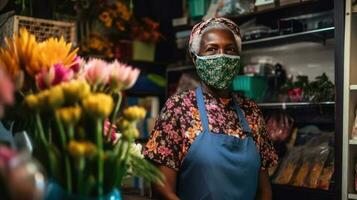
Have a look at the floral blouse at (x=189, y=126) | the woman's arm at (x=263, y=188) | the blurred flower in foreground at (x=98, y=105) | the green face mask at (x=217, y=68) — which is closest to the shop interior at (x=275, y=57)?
the floral blouse at (x=189, y=126)

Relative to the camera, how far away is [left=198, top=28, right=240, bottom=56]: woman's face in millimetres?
1786

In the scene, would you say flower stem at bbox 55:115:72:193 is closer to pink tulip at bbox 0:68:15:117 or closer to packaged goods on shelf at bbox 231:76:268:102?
pink tulip at bbox 0:68:15:117

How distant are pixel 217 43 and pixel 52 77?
1.12 meters

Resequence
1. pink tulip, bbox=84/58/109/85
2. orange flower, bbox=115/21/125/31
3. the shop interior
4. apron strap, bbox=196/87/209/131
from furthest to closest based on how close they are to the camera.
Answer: orange flower, bbox=115/21/125/31, the shop interior, apron strap, bbox=196/87/209/131, pink tulip, bbox=84/58/109/85

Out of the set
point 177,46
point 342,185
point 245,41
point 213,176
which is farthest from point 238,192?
point 177,46

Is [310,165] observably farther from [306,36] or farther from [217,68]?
[217,68]

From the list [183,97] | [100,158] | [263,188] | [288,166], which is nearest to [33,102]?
[100,158]

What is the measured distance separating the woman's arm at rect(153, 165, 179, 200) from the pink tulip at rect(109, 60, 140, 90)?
2.77 feet

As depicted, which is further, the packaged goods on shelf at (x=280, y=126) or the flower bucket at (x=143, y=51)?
the flower bucket at (x=143, y=51)

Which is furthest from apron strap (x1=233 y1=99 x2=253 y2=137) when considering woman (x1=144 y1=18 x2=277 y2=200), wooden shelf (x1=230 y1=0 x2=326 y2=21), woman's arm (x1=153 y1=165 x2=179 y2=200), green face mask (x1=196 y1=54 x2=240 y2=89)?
wooden shelf (x1=230 y1=0 x2=326 y2=21)

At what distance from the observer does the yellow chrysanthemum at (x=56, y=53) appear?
0.84m

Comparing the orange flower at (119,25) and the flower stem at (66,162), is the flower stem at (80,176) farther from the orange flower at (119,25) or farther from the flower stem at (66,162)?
the orange flower at (119,25)

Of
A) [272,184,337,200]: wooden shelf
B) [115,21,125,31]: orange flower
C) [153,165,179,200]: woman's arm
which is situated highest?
[115,21,125,31]: orange flower

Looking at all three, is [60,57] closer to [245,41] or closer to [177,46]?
[245,41]
